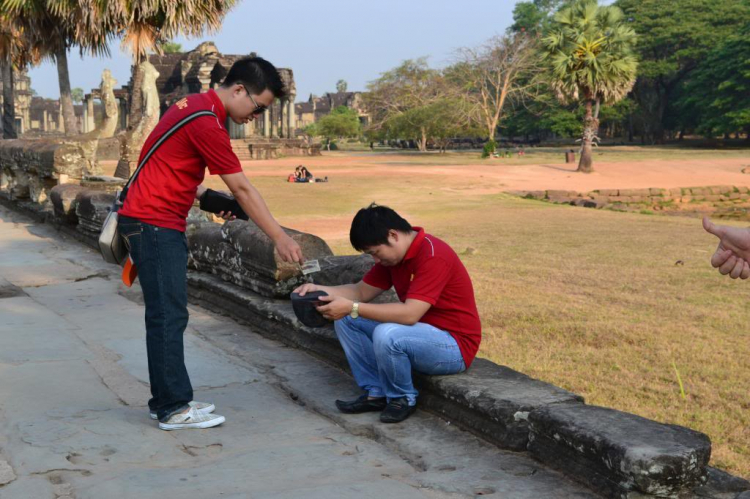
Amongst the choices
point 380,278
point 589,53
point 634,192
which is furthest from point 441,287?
point 589,53

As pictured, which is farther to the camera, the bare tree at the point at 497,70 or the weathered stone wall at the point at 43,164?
the bare tree at the point at 497,70

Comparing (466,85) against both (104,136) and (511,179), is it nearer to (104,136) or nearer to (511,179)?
(511,179)

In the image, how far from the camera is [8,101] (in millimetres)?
23297

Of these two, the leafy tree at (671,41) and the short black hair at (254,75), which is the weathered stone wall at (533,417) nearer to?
the short black hair at (254,75)

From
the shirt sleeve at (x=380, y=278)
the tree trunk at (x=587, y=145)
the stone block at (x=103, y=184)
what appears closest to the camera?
the shirt sleeve at (x=380, y=278)

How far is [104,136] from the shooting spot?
13.6 metres

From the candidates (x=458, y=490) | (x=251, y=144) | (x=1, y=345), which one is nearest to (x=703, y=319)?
(x=458, y=490)

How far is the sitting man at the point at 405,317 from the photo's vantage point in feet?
11.6

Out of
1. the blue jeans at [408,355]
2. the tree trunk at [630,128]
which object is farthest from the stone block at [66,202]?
the tree trunk at [630,128]

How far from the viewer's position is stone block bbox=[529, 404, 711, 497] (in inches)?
102

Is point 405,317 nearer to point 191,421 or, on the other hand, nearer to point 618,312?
point 191,421

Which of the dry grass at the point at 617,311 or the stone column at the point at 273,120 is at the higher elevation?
the stone column at the point at 273,120

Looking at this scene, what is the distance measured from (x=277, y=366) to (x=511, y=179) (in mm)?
24884

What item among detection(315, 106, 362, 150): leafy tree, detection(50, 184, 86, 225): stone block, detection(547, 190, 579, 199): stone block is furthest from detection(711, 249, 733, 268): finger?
detection(315, 106, 362, 150): leafy tree
